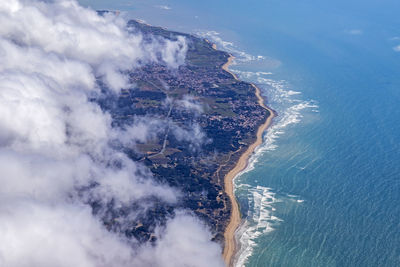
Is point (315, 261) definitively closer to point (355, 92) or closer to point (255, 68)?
point (355, 92)

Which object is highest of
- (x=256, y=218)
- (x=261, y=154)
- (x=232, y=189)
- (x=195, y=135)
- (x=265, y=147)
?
(x=265, y=147)

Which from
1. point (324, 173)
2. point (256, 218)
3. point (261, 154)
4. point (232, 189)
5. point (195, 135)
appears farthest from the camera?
point (195, 135)

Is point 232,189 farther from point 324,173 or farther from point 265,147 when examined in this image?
point 265,147

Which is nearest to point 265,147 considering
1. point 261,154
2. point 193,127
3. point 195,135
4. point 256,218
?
point 261,154

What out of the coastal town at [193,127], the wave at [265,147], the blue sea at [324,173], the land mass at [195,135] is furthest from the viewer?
the coastal town at [193,127]

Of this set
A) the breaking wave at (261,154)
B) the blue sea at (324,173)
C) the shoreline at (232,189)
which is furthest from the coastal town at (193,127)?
the blue sea at (324,173)

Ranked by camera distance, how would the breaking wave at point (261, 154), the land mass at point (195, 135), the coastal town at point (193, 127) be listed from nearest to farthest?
1. the breaking wave at point (261, 154)
2. the land mass at point (195, 135)
3. the coastal town at point (193, 127)

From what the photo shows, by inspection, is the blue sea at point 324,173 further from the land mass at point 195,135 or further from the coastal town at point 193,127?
the coastal town at point 193,127

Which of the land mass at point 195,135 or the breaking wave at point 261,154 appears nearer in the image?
the breaking wave at point 261,154

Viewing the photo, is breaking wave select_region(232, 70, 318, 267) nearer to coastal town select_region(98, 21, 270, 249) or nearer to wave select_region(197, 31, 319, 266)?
wave select_region(197, 31, 319, 266)
